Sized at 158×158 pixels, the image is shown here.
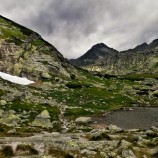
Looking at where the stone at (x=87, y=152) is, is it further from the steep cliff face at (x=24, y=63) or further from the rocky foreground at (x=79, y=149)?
the steep cliff face at (x=24, y=63)

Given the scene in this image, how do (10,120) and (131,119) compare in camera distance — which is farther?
(131,119)

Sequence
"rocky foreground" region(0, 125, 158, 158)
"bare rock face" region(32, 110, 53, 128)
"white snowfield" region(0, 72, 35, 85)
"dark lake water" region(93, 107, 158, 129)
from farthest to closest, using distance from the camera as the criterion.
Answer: "white snowfield" region(0, 72, 35, 85) → "dark lake water" region(93, 107, 158, 129) → "bare rock face" region(32, 110, 53, 128) → "rocky foreground" region(0, 125, 158, 158)

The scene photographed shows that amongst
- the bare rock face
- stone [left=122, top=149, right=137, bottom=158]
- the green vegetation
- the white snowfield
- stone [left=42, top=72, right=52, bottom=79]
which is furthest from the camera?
stone [left=42, top=72, right=52, bottom=79]

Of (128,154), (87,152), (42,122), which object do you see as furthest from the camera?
(42,122)

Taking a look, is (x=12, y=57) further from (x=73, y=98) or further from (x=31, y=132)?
(x=31, y=132)

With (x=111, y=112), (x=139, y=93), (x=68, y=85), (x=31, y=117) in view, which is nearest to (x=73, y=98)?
(x=111, y=112)

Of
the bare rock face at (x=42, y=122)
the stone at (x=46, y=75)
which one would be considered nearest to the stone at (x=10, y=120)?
the bare rock face at (x=42, y=122)

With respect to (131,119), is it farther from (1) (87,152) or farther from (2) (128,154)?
(1) (87,152)

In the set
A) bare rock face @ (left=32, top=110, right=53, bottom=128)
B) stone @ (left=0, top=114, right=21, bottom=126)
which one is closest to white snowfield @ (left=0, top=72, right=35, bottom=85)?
stone @ (left=0, top=114, right=21, bottom=126)

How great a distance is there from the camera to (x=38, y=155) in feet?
155

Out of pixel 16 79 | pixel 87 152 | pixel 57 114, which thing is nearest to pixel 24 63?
pixel 16 79

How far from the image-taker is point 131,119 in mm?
111312

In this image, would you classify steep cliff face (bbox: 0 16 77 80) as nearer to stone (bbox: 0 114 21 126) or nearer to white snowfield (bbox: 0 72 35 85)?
white snowfield (bbox: 0 72 35 85)

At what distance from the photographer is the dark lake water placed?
9947 cm
